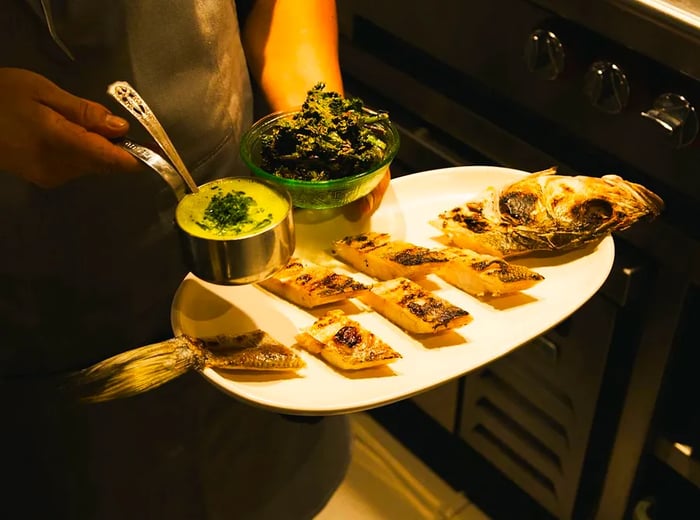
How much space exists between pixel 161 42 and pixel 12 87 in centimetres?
22

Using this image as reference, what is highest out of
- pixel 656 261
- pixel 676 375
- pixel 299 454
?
pixel 656 261

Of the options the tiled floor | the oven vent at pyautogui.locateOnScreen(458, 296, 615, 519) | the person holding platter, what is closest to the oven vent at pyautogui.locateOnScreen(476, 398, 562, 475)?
the oven vent at pyautogui.locateOnScreen(458, 296, 615, 519)

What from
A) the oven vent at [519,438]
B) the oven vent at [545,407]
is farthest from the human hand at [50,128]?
the oven vent at [519,438]

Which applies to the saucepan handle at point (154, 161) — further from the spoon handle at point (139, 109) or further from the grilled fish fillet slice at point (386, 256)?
the grilled fish fillet slice at point (386, 256)

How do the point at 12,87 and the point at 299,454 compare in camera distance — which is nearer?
the point at 12,87

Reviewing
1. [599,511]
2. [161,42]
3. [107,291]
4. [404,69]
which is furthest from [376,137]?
[599,511]

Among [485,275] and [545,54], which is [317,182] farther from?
[545,54]

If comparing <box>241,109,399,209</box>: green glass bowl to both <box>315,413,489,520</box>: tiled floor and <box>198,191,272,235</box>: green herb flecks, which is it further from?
<box>315,413,489,520</box>: tiled floor

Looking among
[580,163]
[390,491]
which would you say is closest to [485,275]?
[580,163]

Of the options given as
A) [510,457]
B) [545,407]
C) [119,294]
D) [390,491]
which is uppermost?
[119,294]

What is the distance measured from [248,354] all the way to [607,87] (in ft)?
2.31

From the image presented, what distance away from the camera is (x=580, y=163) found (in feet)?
4.67

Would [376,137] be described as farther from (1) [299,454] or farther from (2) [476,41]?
(1) [299,454]

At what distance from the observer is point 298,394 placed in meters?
0.98
